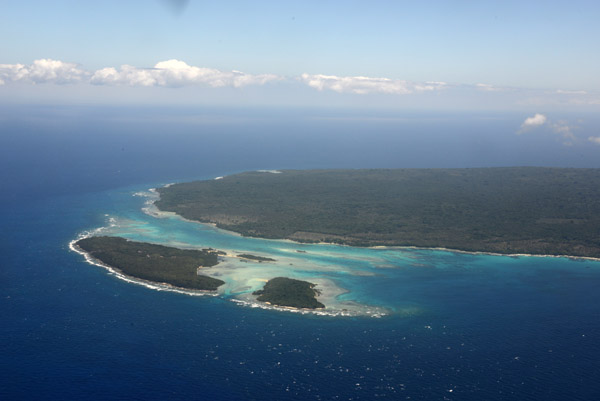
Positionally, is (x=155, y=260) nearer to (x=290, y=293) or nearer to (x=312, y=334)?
(x=290, y=293)

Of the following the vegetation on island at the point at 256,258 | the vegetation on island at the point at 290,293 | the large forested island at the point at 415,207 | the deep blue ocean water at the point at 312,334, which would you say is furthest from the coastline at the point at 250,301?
the large forested island at the point at 415,207

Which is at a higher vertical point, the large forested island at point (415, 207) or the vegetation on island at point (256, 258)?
the large forested island at point (415, 207)

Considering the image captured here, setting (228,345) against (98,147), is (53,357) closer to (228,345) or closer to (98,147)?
(228,345)

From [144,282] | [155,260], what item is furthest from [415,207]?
[144,282]

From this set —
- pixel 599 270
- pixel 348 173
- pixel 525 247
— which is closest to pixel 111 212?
pixel 348 173

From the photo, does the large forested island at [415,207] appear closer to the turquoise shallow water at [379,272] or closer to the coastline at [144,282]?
the turquoise shallow water at [379,272]

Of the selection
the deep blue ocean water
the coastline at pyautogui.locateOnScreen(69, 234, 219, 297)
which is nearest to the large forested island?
the deep blue ocean water
